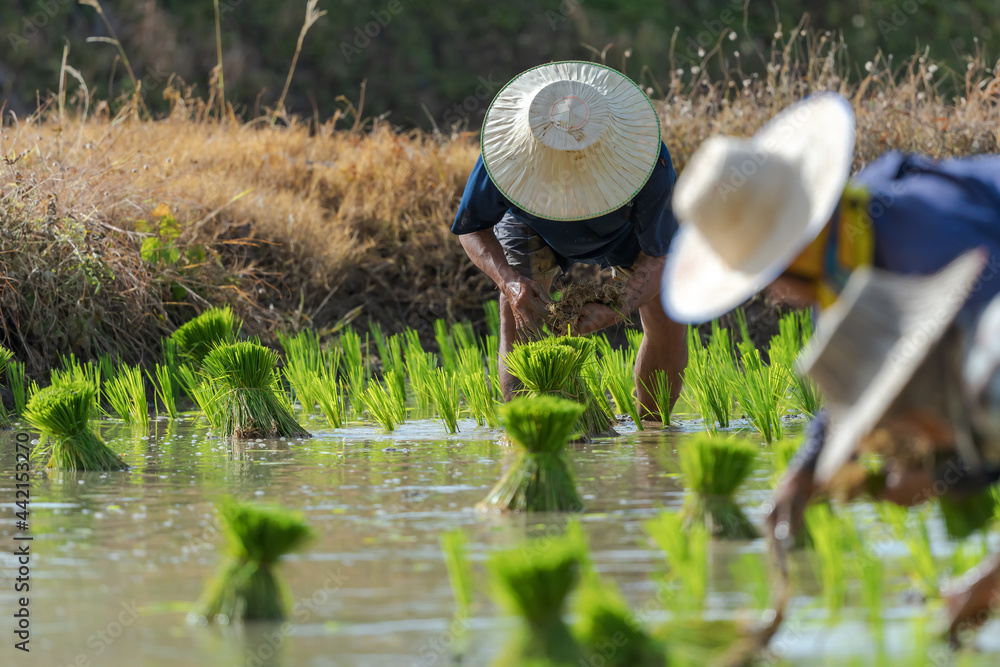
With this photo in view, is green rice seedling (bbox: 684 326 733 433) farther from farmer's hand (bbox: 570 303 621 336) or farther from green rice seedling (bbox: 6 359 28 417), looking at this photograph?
green rice seedling (bbox: 6 359 28 417)

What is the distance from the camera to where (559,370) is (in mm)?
4402

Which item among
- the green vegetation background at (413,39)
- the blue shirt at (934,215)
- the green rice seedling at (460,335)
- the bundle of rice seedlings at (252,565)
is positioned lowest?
the green rice seedling at (460,335)

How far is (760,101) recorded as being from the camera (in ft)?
29.9

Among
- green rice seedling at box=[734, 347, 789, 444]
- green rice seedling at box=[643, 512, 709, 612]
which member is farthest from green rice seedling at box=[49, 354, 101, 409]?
green rice seedling at box=[643, 512, 709, 612]

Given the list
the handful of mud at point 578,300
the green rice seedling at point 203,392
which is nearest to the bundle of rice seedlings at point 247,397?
the green rice seedling at point 203,392

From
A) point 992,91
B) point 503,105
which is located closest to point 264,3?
point 992,91

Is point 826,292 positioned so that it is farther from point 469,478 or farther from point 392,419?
point 392,419

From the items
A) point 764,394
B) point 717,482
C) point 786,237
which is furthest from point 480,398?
point 786,237

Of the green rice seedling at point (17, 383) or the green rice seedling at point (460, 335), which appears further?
the green rice seedling at point (460, 335)

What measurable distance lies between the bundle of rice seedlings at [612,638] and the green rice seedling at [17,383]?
3.97m

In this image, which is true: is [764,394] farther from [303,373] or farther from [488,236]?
[303,373]

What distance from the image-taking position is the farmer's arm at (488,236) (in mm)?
4793

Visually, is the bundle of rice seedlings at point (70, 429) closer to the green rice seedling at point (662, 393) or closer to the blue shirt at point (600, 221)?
the blue shirt at point (600, 221)

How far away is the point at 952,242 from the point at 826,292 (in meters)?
0.25
